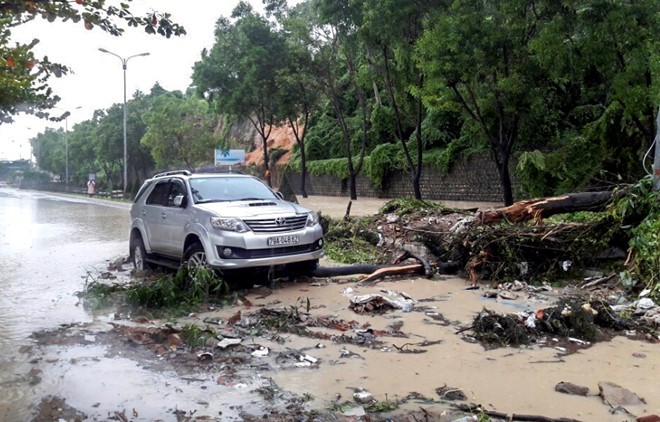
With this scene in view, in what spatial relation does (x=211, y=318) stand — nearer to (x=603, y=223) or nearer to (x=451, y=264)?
(x=451, y=264)

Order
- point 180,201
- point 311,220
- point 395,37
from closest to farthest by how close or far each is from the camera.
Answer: point 311,220 < point 180,201 < point 395,37

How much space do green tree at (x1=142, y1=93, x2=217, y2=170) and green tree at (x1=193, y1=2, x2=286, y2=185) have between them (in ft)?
27.5

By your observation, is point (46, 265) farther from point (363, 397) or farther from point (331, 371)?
point (363, 397)

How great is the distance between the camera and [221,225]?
8.59 m

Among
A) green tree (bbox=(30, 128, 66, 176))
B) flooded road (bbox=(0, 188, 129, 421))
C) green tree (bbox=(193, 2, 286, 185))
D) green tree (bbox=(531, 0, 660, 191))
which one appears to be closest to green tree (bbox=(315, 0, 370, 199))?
green tree (bbox=(193, 2, 286, 185))

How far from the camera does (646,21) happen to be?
1473 centimetres

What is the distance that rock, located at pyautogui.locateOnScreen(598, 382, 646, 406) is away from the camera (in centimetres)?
446

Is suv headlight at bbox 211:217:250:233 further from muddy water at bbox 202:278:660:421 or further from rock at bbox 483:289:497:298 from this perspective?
rock at bbox 483:289:497:298

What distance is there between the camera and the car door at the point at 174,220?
9414mm

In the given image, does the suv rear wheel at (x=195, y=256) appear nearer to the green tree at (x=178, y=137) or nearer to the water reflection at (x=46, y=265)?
the water reflection at (x=46, y=265)

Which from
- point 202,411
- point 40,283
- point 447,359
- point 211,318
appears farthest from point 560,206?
point 40,283

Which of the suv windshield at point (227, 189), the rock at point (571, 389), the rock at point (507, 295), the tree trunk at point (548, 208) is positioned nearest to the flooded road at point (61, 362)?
the suv windshield at point (227, 189)

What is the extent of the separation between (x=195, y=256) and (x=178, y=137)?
116 feet

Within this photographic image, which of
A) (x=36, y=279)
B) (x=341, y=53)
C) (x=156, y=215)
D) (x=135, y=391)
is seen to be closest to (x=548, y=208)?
(x=156, y=215)
